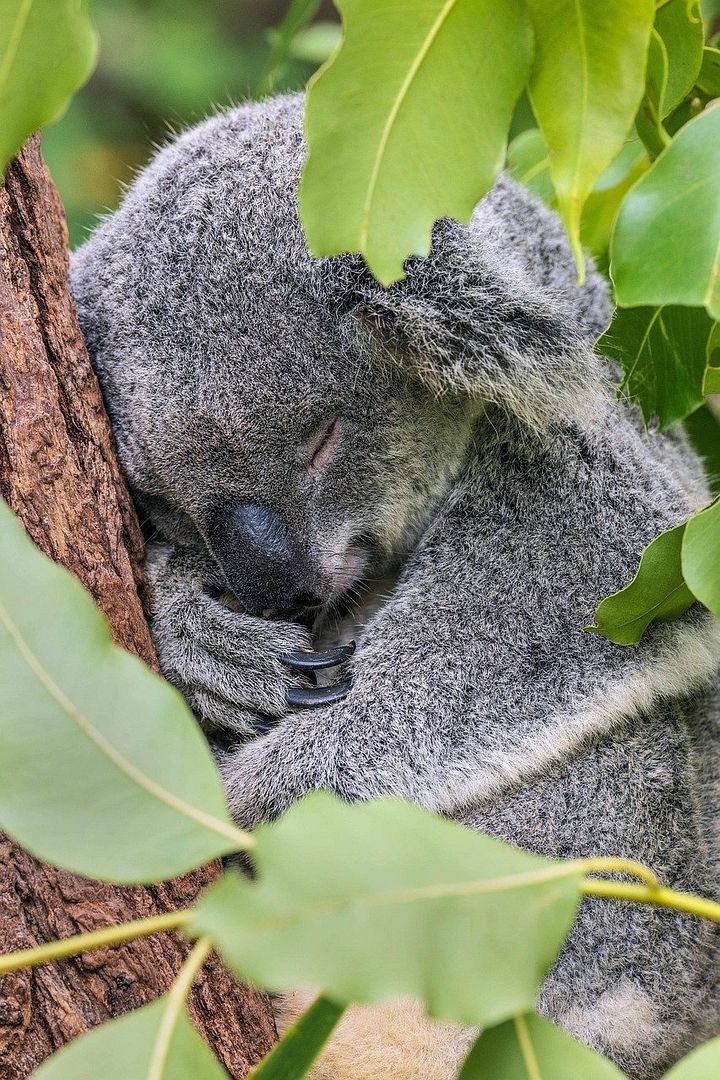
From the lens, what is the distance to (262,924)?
2.42 feet

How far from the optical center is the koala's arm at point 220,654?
6.26 ft

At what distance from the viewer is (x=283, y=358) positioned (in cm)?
179

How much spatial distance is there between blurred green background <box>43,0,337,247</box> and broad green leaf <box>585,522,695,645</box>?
3522mm

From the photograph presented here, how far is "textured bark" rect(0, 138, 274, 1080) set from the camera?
4.42 feet

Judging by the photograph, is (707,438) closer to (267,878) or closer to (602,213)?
(602,213)

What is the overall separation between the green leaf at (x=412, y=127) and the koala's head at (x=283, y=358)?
741 mm

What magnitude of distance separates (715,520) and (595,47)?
49 cm

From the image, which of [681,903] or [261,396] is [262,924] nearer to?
[681,903]

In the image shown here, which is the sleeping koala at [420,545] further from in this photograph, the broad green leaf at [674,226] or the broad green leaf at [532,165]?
the broad green leaf at [674,226]

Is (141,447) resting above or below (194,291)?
below

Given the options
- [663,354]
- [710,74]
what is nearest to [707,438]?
→ [710,74]

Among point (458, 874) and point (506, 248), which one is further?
point (506, 248)

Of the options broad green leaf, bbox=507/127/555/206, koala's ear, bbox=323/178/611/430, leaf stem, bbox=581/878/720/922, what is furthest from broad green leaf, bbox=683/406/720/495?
leaf stem, bbox=581/878/720/922

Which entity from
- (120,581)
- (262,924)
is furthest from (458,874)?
(120,581)
